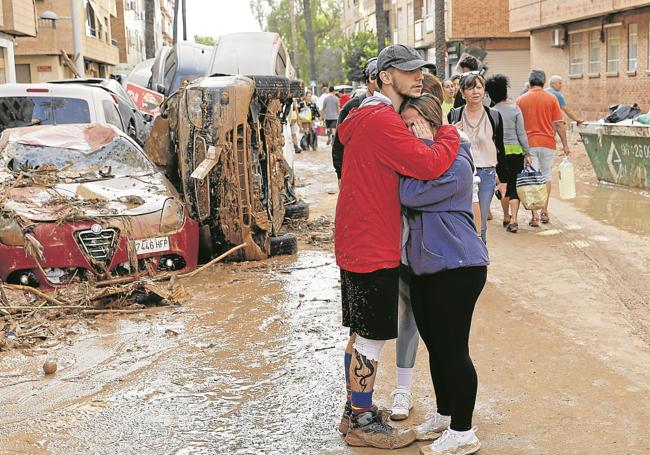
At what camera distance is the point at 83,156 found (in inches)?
369

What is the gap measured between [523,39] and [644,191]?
2677 cm

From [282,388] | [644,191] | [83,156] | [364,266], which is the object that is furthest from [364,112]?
[644,191]

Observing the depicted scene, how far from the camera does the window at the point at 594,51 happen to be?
2862 cm

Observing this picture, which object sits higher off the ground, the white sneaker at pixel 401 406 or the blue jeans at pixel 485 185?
the blue jeans at pixel 485 185

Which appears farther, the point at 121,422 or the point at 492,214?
the point at 492,214

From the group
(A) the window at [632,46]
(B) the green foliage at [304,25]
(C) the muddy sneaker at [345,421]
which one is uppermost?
(B) the green foliage at [304,25]

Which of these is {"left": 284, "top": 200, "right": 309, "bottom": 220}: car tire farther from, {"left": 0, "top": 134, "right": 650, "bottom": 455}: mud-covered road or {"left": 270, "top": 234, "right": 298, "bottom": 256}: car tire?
{"left": 0, "top": 134, "right": 650, "bottom": 455}: mud-covered road

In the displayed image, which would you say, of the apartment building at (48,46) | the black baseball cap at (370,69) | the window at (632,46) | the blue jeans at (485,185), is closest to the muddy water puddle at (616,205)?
the blue jeans at (485,185)

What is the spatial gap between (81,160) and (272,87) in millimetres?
2015

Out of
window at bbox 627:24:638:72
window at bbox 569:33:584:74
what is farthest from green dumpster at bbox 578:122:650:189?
window at bbox 569:33:584:74

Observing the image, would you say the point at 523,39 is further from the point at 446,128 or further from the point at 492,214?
the point at 446,128

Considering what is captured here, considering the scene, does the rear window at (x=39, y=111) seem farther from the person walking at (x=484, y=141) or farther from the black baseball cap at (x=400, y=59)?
the black baseball cap at (x=400, y=59)

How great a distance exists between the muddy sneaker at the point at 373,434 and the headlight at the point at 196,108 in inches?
195

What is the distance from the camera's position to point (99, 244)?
8.00 metres
